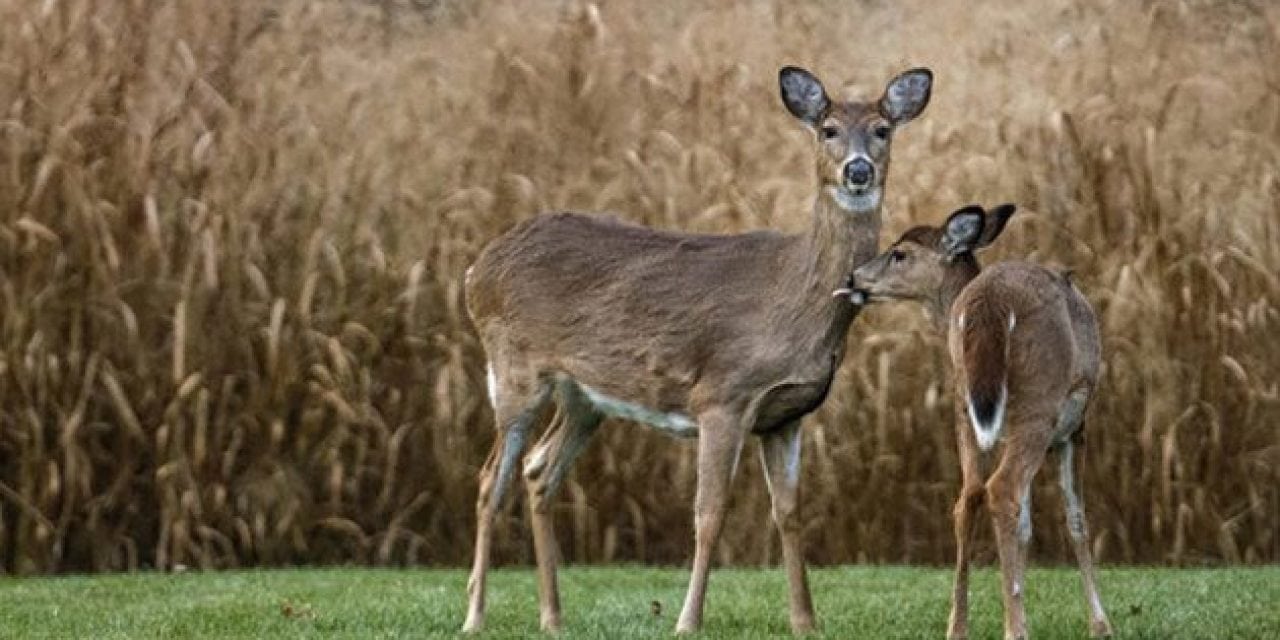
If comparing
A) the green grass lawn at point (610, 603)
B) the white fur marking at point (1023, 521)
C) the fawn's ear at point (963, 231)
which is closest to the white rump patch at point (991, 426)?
the white fur marking at point (1023, 521)

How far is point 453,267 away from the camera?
41.8 feet

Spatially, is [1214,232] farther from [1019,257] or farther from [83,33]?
[83,33]

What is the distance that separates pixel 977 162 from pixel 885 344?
1137 mm

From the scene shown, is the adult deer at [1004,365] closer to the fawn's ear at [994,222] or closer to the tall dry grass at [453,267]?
the fawn's ear at [994,222]

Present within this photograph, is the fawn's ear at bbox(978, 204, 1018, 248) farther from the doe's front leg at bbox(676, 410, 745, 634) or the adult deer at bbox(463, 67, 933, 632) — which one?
the doe's front leg at bbox(676, 410, 745, 634)

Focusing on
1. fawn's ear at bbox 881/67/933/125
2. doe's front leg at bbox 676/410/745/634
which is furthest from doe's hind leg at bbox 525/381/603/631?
fawn's ear at bbox 881/67/933/125

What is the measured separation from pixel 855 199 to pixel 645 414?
996mm

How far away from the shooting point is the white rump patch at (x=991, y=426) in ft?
28.3

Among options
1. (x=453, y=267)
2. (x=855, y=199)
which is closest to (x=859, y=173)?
(x=855, y=199)

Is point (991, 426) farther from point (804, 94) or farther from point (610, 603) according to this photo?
point (610, 603)

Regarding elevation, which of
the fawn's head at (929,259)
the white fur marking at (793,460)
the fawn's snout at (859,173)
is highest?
the fawn's snout at (859,173)

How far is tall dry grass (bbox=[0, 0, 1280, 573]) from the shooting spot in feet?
40.0

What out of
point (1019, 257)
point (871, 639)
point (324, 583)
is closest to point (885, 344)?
point (1019, 257)

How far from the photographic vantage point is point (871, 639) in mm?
9180
